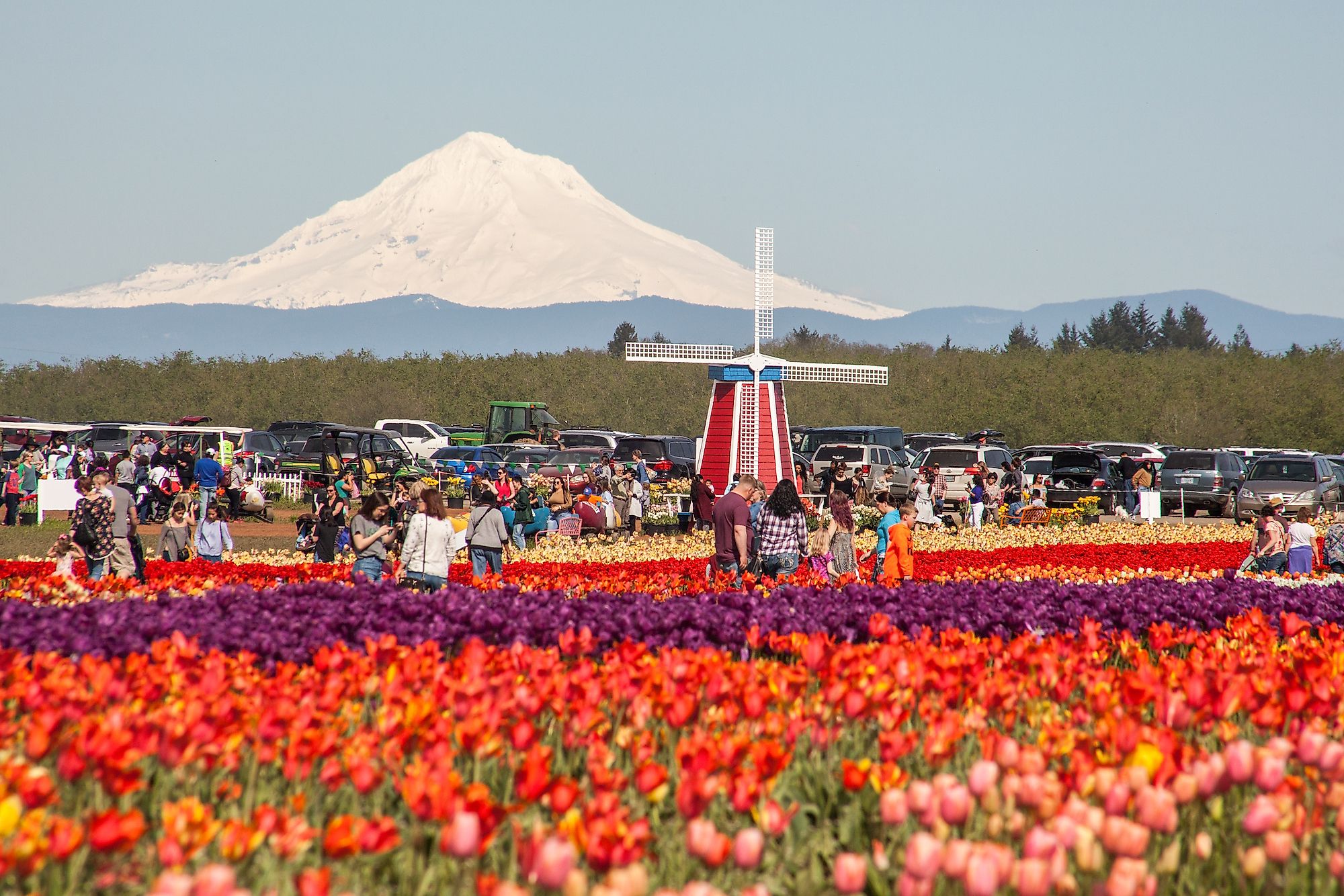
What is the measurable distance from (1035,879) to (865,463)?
32723mm

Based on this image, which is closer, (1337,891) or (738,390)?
(1337,891)

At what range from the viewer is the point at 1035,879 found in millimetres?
3043

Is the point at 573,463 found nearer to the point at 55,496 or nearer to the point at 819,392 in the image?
the point at 55,496

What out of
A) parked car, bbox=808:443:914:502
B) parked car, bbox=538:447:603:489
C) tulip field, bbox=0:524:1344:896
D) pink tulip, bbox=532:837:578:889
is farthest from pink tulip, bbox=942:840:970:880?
parked car, bbox=808:443:914:502

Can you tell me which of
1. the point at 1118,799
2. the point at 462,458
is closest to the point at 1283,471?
the point at 462,458

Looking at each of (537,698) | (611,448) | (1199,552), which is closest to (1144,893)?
(537,698)

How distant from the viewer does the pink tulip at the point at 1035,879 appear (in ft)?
9.98

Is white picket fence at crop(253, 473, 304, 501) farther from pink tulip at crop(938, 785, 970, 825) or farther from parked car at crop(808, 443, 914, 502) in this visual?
pink tulip at crop(938, 785, 970, 825)

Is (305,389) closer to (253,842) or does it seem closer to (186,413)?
(186,413)

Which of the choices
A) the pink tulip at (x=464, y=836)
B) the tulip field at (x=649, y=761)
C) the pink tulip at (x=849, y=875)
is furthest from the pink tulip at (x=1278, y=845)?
the pink tulip at (x=464, y=836)

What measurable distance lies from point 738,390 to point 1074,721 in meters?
28.1

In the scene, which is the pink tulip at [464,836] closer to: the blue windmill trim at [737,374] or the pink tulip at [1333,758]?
the pink tulip at [1333,758]

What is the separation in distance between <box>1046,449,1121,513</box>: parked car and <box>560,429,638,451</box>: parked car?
15.7 metres

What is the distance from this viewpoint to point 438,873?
156 inches
